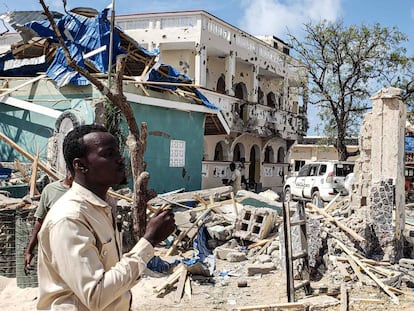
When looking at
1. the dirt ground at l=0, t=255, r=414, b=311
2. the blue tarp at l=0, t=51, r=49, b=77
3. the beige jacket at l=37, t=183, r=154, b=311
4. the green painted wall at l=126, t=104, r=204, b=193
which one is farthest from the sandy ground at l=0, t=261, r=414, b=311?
the blue tarp at l=0, t=51, r=49, b=77

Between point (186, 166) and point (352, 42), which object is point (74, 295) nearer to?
point (186, 166)

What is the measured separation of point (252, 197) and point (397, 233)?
16.3ft

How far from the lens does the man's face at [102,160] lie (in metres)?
2.14

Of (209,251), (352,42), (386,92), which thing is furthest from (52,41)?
(352,42)

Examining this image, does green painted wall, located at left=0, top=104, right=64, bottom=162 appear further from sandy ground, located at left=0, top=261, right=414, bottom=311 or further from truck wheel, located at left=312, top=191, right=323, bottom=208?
truck wheel, located at left=312, top=191, right=323, bottom=208

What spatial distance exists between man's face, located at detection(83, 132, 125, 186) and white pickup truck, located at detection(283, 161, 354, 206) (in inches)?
658

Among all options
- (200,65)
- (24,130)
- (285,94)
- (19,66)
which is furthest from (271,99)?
(24,130)

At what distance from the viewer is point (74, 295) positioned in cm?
198

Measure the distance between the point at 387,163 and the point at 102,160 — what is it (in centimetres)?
822

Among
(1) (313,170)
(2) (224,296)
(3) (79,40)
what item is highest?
(3) (79,40)

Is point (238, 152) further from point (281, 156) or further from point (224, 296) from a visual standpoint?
point (224, 296)

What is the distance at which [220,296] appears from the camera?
7344 mm

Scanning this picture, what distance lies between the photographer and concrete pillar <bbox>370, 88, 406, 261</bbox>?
9234mm

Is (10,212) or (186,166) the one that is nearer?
(10,212)
